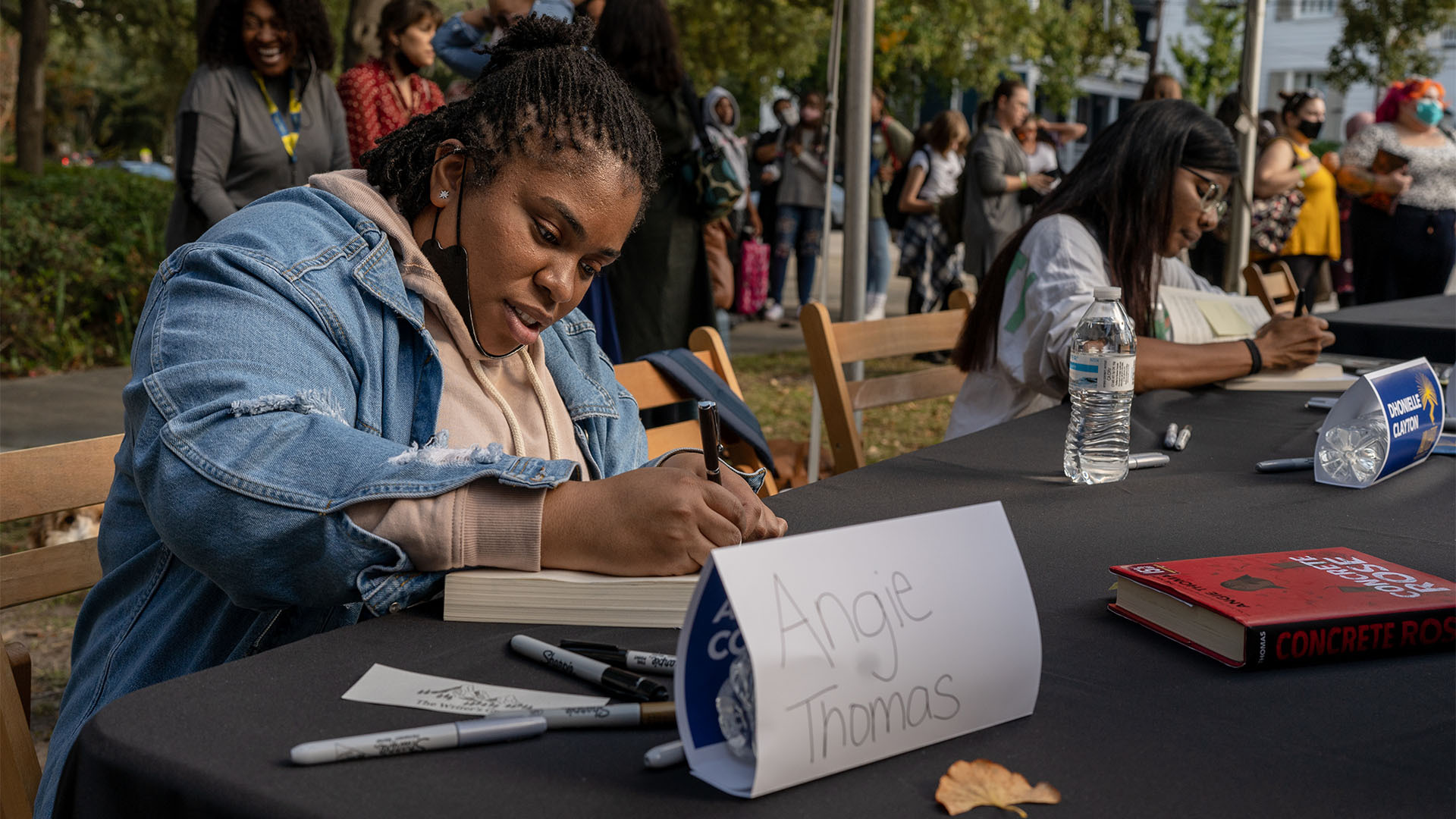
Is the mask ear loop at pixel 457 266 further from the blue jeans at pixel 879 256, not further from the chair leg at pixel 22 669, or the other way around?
the blue jeans at pixel 879 256

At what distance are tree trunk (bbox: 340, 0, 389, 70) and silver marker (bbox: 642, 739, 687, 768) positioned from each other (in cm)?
650

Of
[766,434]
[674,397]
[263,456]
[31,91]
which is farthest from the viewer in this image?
Answer: [31,91]

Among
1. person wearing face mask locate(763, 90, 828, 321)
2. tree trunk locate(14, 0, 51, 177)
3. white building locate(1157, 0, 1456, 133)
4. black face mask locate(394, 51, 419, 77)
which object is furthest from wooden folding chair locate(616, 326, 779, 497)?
white building locate(1157, 0, 1456, 133)

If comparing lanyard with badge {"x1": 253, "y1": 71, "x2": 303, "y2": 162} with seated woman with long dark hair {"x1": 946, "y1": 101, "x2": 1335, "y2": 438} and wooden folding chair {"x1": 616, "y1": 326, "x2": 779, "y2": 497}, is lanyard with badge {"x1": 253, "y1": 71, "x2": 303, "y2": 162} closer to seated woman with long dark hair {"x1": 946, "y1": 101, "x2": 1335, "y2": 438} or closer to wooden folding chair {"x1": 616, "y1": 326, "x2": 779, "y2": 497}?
wooden folding chair {"x1": 616, "y1": 326, "x2": 779, "y2": 497}

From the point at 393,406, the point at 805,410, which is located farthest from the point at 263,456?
the point at 805,410

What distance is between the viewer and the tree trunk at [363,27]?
6.78m

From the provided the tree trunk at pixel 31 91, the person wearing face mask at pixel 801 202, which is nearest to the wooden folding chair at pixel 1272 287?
the person wearing face mask at pixel 801 202

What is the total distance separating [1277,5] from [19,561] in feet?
128

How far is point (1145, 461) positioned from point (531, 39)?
1157 millimetres

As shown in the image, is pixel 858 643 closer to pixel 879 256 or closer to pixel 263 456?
pixel 263 456

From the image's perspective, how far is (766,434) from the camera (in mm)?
5500

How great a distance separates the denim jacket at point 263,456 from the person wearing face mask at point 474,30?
250 cm

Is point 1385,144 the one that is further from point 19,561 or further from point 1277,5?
point 1277,5

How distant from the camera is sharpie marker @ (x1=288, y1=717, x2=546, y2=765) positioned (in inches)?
35.0
